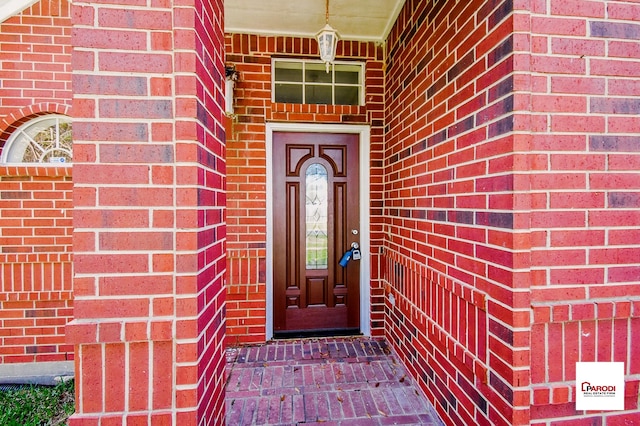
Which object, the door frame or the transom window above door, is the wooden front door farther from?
the transom window above door

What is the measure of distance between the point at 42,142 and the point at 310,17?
2727mm

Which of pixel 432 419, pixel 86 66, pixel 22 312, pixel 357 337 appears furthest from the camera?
pixel 357 337

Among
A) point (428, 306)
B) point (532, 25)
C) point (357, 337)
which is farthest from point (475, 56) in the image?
point (357, 337)

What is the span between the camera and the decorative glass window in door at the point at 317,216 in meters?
3.38

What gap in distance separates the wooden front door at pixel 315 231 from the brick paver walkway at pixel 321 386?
0.31 m

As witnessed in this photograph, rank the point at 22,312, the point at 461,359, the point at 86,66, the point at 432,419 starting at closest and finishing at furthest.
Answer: the point at 86,66, the point at 461,359, the point at 432,419, the point at 22,312

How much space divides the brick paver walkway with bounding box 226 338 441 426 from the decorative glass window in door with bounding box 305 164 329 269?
2.75 feet

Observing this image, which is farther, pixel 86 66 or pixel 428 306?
pixel 428 306

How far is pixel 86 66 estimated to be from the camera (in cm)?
126

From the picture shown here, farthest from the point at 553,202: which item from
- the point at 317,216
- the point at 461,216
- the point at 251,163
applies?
the point at 251,163

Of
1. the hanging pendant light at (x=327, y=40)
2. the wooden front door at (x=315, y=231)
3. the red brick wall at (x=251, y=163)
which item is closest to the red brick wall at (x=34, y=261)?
the red brick wall at (x=251, y=163)

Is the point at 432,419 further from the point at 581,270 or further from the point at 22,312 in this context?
the point at 22,312

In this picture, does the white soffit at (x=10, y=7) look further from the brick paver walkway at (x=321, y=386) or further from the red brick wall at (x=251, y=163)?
the brick paver walkway at (x=321, y=386)

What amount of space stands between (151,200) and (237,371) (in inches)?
78.2
